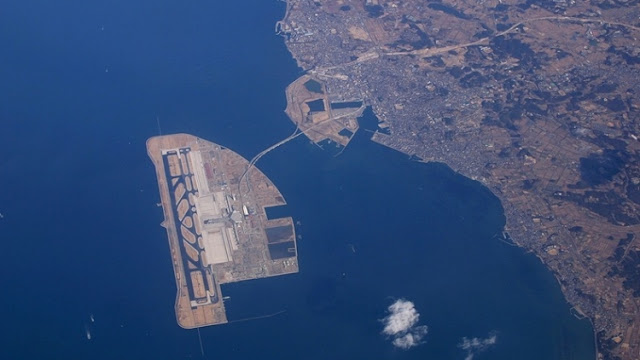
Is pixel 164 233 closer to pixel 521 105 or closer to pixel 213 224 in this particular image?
pixel 213 224

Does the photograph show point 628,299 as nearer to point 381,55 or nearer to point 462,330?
point 462,330

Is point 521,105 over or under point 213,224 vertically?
over

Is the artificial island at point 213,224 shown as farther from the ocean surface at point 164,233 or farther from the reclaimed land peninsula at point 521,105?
the reclaimed land peninsula at point 521,105

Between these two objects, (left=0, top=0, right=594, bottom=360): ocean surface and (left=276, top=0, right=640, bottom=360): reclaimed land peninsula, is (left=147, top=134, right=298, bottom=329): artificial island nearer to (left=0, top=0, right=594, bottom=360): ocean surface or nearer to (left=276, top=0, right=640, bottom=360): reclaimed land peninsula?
(left=0, top=0, right=594, bottom=360): ocean surface

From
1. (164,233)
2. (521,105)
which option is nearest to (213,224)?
(164,233)

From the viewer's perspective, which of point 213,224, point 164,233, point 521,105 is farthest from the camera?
point 521,105

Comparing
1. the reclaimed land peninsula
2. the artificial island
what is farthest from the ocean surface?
the reclaimed land peninsula

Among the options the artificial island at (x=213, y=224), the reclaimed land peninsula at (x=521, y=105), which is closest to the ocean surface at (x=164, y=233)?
the artificial island at (x=213, y=224)
